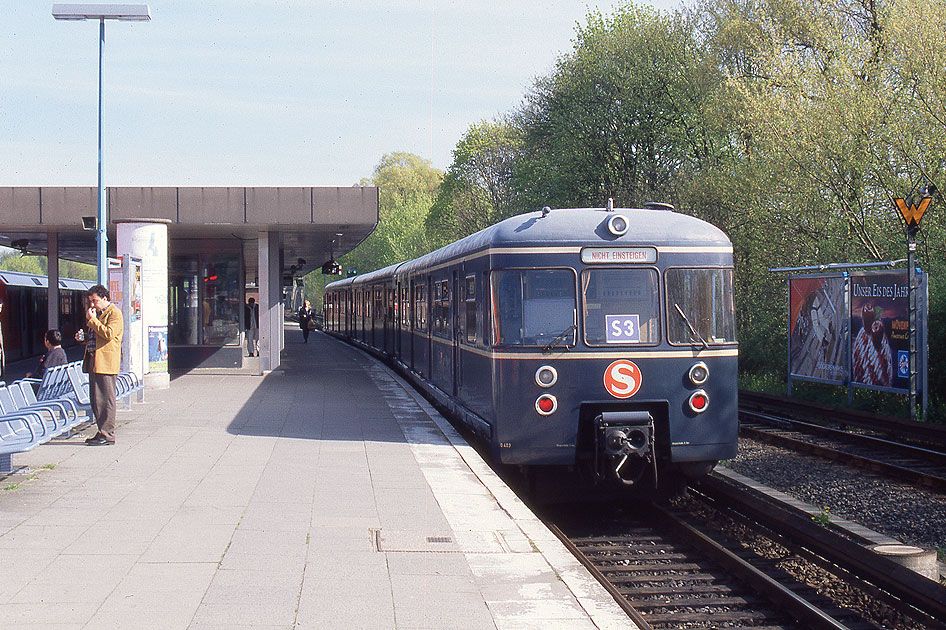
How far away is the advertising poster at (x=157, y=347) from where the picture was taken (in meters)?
17.1

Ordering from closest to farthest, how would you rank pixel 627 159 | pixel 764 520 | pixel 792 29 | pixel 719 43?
pixel 764 520, pixel 792 29, pixel 719 43, pixel 627 159

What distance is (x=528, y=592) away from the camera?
5.59 metres

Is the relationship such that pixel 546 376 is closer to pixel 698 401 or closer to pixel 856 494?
pixel 698 401

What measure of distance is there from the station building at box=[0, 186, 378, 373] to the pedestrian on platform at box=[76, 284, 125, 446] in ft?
22.8

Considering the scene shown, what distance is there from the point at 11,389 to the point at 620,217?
6600 millimetres

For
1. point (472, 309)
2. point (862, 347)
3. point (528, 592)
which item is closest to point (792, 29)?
point (862, 347)

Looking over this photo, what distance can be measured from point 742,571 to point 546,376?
8.82 ft

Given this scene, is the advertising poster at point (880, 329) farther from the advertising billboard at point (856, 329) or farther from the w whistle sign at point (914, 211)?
the w whistle sign at point (914, 211)

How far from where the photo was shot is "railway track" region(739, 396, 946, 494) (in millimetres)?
10836

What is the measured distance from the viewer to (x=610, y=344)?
9273 mm

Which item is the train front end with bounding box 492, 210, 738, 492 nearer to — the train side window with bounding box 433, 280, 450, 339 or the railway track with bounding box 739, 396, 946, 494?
the railway track with bounding box 739, 396, 946, 494

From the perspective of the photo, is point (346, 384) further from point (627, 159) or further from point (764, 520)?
point (627, 159)

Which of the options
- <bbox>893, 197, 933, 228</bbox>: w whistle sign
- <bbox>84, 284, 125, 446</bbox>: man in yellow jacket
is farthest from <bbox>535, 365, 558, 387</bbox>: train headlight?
<bbox>893, 197, 933, 228</bbox>: w whistle sign

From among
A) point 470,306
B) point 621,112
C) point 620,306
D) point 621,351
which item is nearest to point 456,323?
point 470,306
